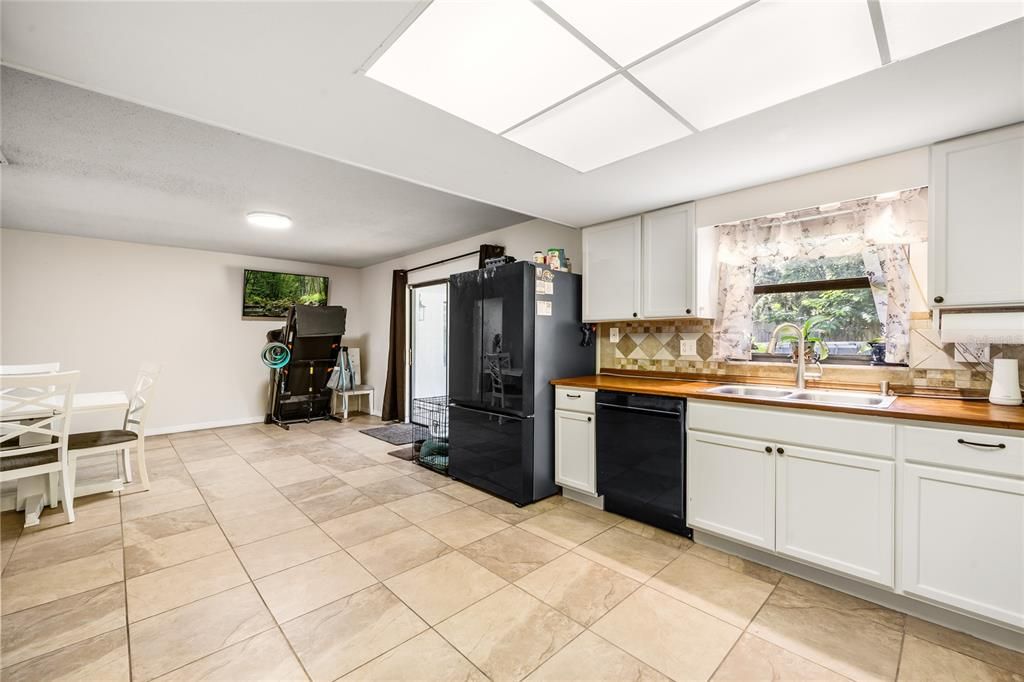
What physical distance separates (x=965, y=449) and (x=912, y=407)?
0.26 metres

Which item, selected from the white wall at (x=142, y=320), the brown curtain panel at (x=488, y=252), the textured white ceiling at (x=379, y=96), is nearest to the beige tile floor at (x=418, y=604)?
the textured white ceiling at (x=379, y=96)

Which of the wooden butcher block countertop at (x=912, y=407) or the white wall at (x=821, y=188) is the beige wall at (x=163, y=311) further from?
the wooden butcher block countertop at (x=912, y=407)

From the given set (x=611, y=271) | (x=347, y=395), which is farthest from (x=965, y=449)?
(x=347, y=395)

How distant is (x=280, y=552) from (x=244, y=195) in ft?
9.38

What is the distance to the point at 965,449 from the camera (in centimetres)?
173

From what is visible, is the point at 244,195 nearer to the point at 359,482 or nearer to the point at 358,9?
the point at 359,482

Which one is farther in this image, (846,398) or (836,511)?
(846,398)

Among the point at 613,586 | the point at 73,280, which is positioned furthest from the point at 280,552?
the point at 73,280

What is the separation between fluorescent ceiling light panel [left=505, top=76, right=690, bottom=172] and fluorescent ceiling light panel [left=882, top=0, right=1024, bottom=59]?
0.74 m

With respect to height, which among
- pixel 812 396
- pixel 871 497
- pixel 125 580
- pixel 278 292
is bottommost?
pixel 125 580

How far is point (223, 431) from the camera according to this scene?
5.68 m

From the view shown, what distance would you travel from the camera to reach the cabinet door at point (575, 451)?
306 centimetres

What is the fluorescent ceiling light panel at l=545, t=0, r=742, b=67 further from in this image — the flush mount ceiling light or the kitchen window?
the flush mount ceiling light

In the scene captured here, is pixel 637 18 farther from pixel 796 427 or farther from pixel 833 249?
pixel 833 249
